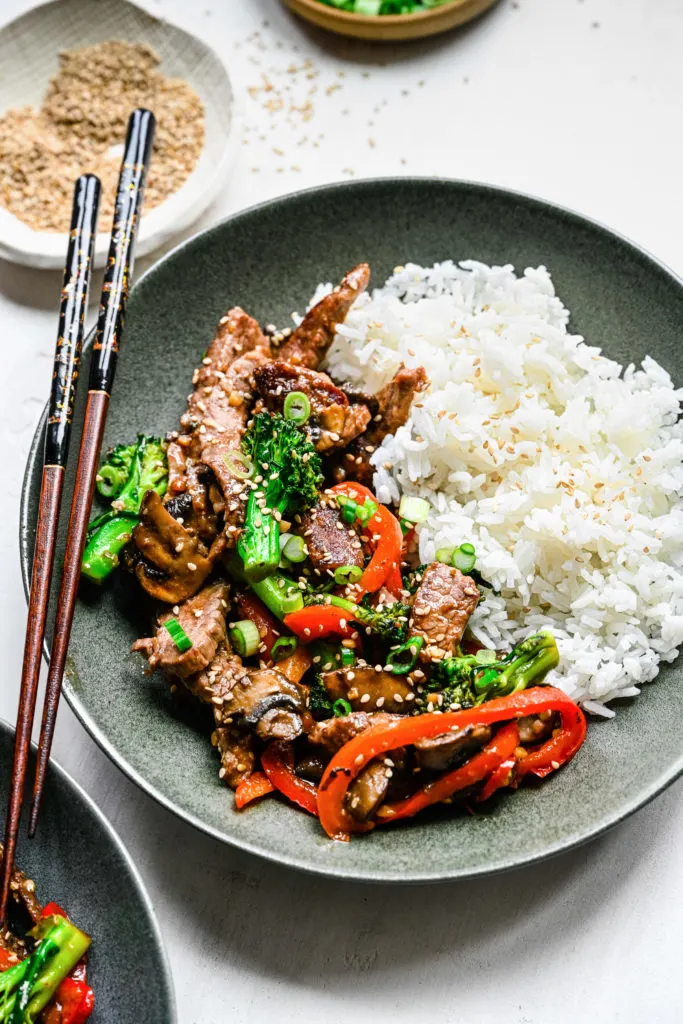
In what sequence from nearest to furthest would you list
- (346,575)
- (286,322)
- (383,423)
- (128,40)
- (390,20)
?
(346,575)
(383,423)
(286,322)
(390,20)
(128,40)

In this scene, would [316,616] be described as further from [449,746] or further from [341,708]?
[449,746]

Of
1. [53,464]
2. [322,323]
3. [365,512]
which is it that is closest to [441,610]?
[365,512]

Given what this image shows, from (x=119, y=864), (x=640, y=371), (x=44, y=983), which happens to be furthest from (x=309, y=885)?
(x=640, y=371)

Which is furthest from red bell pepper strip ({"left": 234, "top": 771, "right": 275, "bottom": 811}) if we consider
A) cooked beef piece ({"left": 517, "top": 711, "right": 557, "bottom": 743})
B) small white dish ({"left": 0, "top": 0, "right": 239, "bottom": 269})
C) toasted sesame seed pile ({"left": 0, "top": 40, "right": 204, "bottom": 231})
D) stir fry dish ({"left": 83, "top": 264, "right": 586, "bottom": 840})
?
toasted sesame seed pile ({"left": 0, "top": 40, "right": 204, "bottom": 231})

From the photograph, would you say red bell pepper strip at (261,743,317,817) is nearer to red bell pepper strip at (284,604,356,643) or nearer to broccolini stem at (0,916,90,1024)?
→ red bell pepper strip at (284,604,356,643)

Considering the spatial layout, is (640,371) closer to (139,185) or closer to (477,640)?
(477,640)
